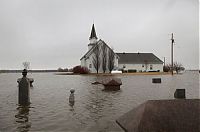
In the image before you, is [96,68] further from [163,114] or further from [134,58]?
[163,114]

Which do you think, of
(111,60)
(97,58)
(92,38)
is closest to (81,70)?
(97,58)

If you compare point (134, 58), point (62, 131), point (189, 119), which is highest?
point (134, 58)

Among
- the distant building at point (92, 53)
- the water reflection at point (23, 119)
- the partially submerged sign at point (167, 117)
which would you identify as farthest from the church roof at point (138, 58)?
the partially submerged sign at point (167, 117)

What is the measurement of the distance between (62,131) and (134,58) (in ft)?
269

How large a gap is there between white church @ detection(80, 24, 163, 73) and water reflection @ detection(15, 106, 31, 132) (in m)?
62.7

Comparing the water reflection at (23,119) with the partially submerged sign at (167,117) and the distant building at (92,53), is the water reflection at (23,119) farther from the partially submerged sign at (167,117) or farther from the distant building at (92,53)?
the distant building at (92,53)

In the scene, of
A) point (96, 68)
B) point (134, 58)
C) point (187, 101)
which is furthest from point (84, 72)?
point (187, 101)

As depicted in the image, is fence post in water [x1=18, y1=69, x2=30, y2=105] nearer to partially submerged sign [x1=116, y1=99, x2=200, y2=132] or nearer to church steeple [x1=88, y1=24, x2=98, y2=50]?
partially submerged sign [x1=116, y1=99, x2=200, y2=132]

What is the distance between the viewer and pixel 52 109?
10.5m

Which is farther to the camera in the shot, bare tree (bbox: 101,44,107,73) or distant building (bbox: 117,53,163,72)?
distant building (bbox: 117,53,163,72)

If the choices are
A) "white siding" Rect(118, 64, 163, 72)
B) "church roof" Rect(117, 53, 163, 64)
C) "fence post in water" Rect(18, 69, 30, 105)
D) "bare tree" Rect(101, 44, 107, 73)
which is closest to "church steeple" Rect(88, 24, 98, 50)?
"bare tree" Rect(101, 44, 107, 73)

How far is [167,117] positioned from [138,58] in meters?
83.0

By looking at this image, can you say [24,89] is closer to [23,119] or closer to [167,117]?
[23,119]

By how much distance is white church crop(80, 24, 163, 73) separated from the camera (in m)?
74.1
